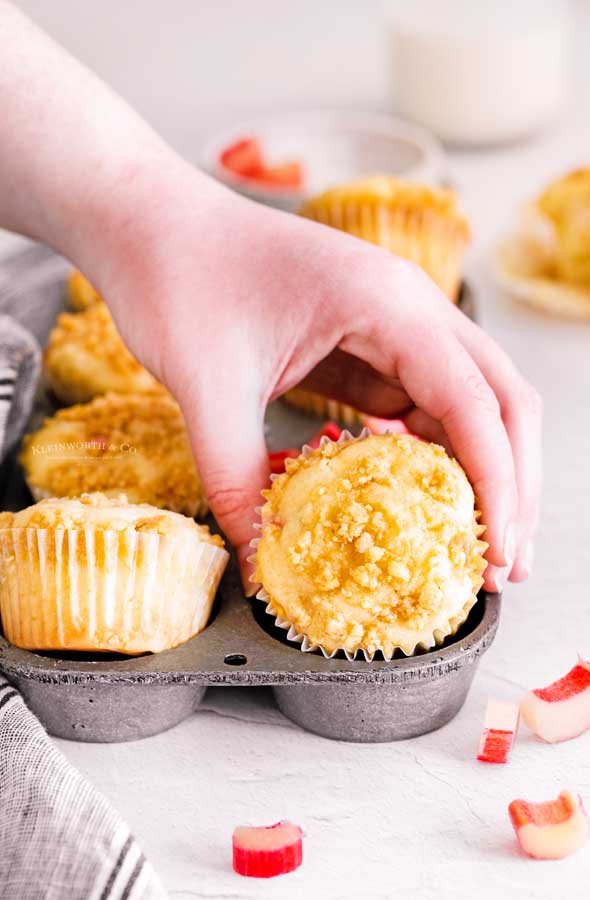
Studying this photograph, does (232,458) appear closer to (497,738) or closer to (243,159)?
(497,738)

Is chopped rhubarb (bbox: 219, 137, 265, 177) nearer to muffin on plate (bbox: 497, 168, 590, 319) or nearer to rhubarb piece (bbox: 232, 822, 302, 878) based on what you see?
muffin on plate (bbox: 497, 168, 590, 319)

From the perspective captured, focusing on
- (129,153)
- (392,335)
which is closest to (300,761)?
(392,335)

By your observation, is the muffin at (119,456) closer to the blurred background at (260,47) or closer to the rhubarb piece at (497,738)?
the rhubarb piece at (497,738)

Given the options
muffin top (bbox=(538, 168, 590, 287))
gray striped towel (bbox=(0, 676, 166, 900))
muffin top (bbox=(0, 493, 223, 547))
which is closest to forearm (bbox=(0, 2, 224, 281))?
muffin top (bbox=(0, 493, 223, 547))

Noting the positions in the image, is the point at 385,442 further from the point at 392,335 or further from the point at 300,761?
the point at 300,761

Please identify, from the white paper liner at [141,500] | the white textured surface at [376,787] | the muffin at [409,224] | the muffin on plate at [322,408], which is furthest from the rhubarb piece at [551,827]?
the muffin at [409,224]

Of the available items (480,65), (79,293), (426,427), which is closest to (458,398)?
(426,427)
